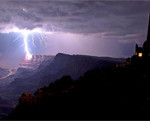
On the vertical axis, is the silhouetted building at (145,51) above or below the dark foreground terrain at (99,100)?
above

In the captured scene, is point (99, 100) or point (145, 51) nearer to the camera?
point (99, 100)

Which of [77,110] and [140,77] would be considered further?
[140,77]

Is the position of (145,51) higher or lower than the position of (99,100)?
higher

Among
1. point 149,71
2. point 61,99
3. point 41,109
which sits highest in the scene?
point 149,71

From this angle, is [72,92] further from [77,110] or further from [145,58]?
[145,58]

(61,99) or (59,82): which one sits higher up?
(59,82)

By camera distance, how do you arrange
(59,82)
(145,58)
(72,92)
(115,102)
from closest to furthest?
1. (115,102)
2. (72,92)
3. (145,58)
4. (59,82)

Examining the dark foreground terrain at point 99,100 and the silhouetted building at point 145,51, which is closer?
the dark foreground terrain at point 99,100

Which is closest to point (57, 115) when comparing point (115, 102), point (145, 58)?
point (115, 102)

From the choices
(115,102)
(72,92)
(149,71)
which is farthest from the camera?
(72,92)
